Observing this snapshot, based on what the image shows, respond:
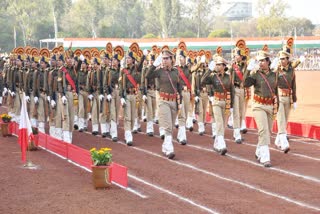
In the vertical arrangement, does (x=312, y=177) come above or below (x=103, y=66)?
below

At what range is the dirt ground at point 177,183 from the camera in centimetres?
1062

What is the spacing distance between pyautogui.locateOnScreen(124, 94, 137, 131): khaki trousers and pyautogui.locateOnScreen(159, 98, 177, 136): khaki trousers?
2.31m

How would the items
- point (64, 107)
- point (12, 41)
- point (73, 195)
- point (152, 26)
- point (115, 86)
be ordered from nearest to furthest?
point (73, 195)
point (64, 107)
point (115, 86)
point (12, 41)
point (152, 26)

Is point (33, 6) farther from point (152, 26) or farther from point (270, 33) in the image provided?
point (270, 33)

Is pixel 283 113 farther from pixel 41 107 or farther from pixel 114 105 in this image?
pixel 41 107

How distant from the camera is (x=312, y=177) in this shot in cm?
1271

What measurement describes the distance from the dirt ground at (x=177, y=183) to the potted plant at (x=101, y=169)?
0.45 ft

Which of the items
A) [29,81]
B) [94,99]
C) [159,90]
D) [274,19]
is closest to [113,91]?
[94,99]

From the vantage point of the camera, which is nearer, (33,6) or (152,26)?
(33,6)

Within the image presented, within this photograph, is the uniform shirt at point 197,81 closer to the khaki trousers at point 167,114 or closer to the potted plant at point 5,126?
the khaki trousers at point 167,114

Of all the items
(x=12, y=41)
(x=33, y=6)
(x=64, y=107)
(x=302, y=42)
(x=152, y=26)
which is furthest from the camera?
(x=152, y=26)

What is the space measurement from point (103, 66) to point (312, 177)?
26.9 feet

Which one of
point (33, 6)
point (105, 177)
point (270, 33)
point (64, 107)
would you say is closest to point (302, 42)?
point (270, 33)

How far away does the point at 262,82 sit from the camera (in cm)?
1436
